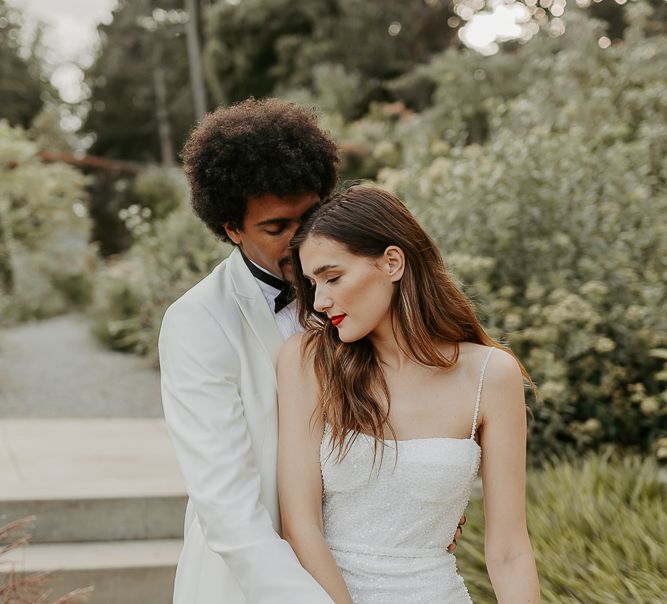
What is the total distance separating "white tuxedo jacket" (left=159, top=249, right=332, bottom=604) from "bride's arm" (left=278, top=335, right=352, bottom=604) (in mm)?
29

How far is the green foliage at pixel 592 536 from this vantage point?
3189mm

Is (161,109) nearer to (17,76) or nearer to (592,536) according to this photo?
(17,76)

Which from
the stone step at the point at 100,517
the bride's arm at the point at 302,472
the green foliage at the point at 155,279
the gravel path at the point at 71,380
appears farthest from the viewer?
the green foliage at the point at 155,279

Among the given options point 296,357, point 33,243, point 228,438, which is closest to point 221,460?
point 228,438

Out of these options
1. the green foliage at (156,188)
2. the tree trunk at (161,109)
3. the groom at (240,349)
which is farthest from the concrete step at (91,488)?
the tree trunk at (161,109)

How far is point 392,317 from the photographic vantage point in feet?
6.41

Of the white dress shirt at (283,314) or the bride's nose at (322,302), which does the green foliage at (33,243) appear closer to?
the white dress shirt at (283,314)

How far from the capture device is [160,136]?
29297 mm

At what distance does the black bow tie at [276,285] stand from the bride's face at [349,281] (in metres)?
0.24

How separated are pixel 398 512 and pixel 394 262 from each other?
568 millimetres

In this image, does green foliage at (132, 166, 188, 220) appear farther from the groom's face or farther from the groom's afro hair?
the groom's face

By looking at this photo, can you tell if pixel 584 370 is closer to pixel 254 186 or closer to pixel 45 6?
pixel 254 186

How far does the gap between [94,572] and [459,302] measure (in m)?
2.77

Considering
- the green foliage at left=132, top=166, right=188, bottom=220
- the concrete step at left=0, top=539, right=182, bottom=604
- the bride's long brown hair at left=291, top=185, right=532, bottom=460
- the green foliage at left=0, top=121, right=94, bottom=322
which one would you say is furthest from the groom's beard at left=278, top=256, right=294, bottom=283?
the green foliage at left=132, top=166, right=188, bottom=220
